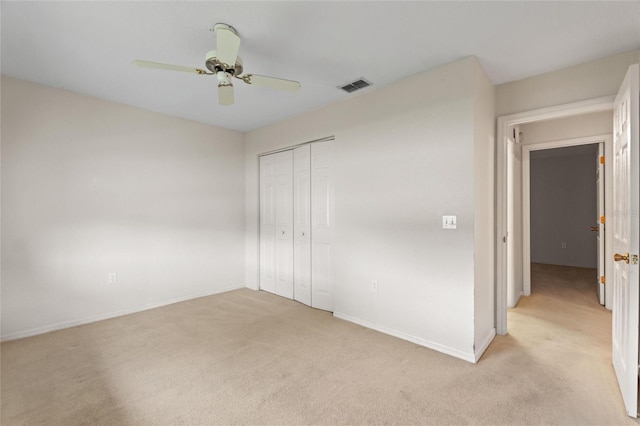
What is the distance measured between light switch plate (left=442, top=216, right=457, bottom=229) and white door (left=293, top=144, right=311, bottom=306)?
68.2 inches

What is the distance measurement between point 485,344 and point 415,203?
53.2 inches

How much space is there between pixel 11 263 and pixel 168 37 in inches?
101

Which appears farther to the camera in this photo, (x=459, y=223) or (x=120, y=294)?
(x=120, y=294)

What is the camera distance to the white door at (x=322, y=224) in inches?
138

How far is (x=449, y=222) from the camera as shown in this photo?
8.07ft

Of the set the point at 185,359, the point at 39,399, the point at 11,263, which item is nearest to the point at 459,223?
the point at 185,359

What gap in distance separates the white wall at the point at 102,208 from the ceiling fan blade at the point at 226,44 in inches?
87.8

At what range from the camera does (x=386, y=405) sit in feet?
5.96

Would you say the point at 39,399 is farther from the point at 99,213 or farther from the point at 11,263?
the point at 99,213

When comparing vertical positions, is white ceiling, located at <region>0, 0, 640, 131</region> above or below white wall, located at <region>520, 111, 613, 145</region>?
above

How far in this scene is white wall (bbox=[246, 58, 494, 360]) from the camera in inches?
94.4

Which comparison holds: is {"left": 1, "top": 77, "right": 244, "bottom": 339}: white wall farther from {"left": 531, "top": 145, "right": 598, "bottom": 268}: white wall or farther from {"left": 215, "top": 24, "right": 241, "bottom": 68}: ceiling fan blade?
{"left": 531, "top": 145, "right": 598, "bottom": 268}: white wall

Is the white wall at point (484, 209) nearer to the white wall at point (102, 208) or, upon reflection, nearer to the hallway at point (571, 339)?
the hallway at point (571, 339)

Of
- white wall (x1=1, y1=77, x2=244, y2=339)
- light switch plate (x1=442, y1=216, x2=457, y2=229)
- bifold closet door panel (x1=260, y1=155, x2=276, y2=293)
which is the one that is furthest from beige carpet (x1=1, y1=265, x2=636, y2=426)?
bifold closet door panel (x1=260, y1=155, x2=276, y2=293)
